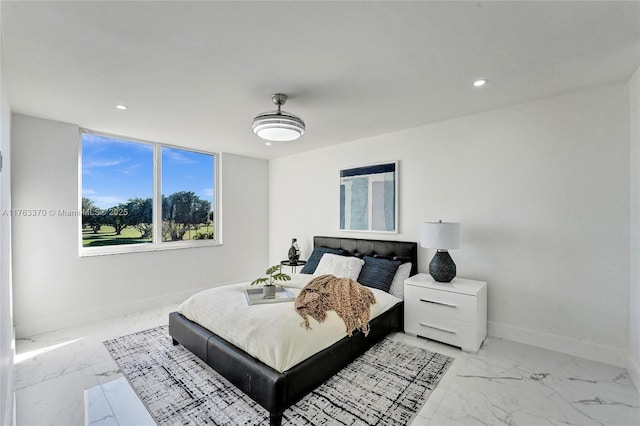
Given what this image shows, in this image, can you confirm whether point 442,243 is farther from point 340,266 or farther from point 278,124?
point 278,124

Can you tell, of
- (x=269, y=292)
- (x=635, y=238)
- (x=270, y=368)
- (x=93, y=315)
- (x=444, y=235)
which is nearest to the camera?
(x=270, y=368)

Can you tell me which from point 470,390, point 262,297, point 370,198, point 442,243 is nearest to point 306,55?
point 262,297

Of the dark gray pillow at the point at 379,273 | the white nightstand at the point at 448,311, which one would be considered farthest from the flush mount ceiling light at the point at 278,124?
the white nightstand at the point at 448,311

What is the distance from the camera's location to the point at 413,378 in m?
2.32

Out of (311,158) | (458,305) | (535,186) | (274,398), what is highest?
(311,158)

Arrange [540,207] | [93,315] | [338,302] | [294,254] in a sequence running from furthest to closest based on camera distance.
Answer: [294,254] < [93,315] < [540,207] < [338,302]

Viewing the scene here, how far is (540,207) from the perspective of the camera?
2834 millimetres

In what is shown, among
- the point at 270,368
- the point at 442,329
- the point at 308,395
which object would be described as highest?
the point at 270,368

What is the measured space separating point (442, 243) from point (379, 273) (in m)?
0.86

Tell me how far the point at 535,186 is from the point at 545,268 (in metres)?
0.83

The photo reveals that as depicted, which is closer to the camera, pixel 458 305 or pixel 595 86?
pixel 595 86

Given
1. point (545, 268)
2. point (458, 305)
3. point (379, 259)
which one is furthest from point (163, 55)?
point (545, 268)

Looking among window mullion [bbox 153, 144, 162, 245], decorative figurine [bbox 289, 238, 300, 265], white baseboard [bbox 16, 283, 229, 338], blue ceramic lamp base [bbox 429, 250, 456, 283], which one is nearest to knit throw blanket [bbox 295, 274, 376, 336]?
blue ceramic lamp base [bbox 429, 250, 456, 283]

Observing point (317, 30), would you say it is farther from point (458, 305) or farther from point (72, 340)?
point (72, 340)
